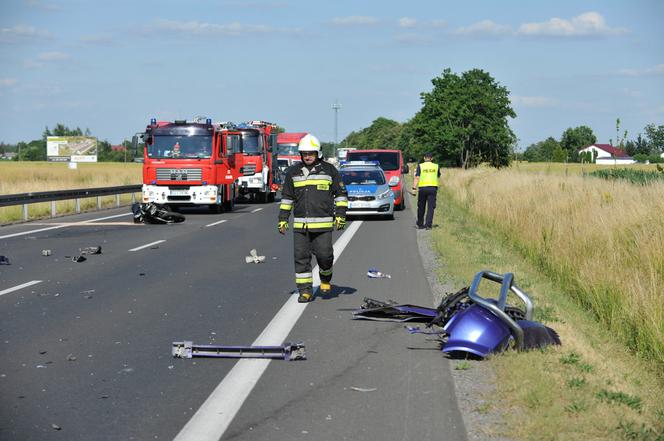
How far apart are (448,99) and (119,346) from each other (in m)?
114

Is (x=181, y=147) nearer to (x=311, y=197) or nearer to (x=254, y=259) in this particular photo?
(x=254, y=259)

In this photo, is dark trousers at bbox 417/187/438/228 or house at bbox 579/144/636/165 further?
house at bbox 579/144/636/165

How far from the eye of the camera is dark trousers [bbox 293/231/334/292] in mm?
10719

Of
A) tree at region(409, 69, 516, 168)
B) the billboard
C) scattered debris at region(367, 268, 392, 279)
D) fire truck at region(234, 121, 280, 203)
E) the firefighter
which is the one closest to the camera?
the firefighter

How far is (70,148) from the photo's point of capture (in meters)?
144

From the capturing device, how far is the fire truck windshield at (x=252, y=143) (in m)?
37.5

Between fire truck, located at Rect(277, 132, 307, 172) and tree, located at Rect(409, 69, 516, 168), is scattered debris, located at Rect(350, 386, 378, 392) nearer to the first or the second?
fire truck, located at Rect(277, 132, 307, 172)

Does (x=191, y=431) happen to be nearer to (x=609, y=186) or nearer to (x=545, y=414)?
(x=545, y=414)

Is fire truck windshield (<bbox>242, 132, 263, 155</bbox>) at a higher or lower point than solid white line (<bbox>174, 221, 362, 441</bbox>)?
higher

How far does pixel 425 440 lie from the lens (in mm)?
5289

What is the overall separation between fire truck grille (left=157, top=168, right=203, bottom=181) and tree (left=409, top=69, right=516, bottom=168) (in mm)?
84658

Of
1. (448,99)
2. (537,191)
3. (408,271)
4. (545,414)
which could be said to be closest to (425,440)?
(545,414)

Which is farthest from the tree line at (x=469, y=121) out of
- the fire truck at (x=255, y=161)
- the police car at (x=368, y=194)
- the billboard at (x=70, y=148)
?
the police car at (x=368, y=194)

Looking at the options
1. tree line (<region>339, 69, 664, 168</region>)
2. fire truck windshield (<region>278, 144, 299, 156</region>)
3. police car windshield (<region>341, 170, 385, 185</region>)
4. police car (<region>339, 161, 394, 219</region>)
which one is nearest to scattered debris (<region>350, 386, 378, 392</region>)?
police car (<region>339, 161, 394, 219</region>)
